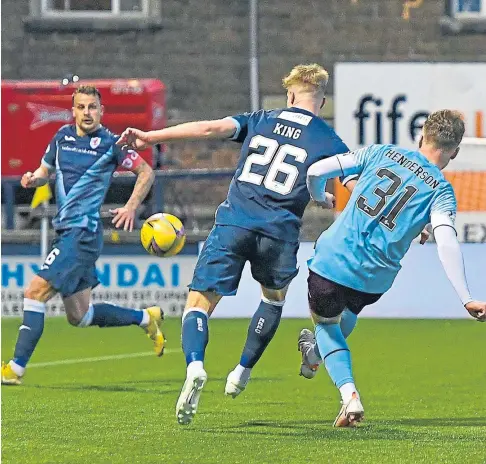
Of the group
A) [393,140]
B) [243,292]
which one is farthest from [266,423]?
[393,140]

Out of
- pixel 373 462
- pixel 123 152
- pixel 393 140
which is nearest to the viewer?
pixel 373 462

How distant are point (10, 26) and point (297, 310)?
7.26 meters

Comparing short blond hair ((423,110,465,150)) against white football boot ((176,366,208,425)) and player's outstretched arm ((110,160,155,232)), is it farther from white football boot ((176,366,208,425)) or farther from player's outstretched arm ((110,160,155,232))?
player's outstretched arm ((110,160,155,232))

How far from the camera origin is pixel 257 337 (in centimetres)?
879

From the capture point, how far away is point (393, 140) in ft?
63.7

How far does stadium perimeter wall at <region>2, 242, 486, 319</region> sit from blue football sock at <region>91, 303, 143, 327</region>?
5.35m

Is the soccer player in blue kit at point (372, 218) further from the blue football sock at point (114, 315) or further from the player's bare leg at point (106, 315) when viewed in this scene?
the blue football sock at point (114, 315)

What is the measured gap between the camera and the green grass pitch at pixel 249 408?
22.9 feet

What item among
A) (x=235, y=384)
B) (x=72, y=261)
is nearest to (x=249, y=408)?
(x=235, y=384)

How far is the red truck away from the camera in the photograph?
65.8ft

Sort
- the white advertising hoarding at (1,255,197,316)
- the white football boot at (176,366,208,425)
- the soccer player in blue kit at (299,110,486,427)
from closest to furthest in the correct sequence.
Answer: the white football boot at (176,366,208,425), the soccer player in blue kit at (299,110,486,427), the white advertising hoarding at (1,255,197,316)

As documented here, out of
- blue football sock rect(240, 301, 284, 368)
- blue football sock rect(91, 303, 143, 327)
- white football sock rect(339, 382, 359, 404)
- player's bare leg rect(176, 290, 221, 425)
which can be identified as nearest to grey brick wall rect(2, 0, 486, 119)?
blue football sock rect(91, 303, 143, 327)

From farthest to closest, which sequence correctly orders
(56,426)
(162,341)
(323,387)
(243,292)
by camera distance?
(243,292) < (162,341) < (323,387) < (56,426)

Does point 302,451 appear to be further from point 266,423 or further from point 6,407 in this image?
point 6,407
